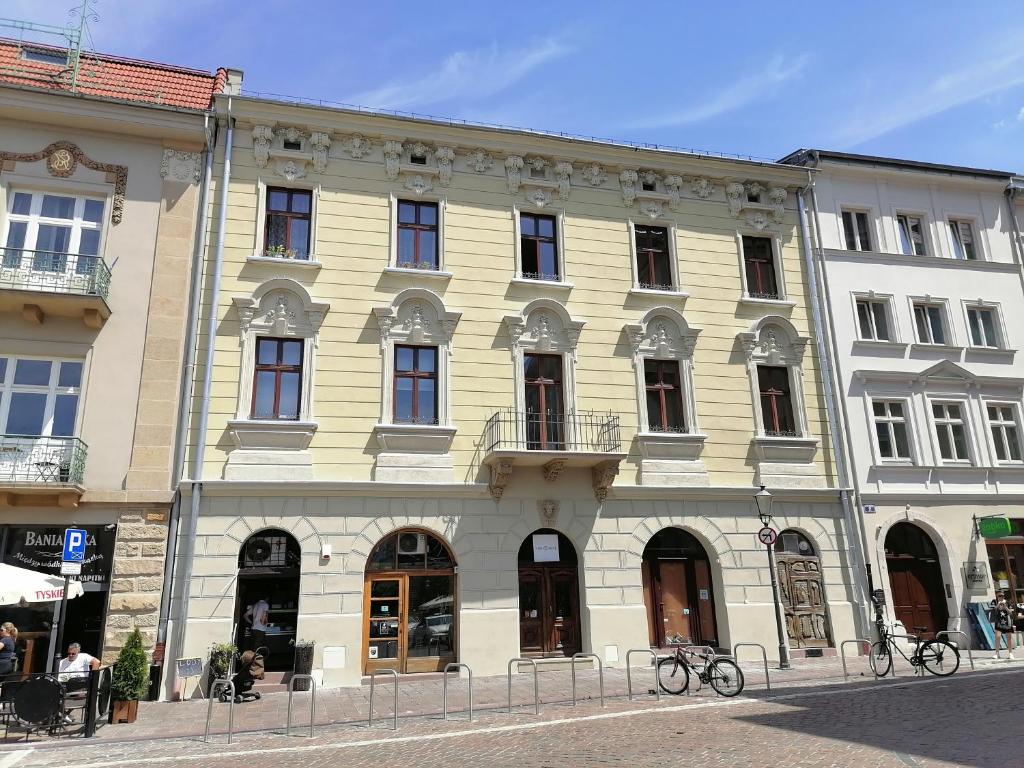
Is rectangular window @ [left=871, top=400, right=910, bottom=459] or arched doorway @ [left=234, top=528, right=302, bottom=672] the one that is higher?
rectangular window @ [left=871, top=400, right=910, bottom=459]

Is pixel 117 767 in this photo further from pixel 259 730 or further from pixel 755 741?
pixel 755 741

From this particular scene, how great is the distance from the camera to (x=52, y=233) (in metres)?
16.4

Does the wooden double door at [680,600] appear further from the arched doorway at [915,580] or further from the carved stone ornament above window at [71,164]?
the carved stone ornament above window at [71,164]

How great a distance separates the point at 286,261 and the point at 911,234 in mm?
18569

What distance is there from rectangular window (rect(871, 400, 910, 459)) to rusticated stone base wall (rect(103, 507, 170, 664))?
59.6 ft

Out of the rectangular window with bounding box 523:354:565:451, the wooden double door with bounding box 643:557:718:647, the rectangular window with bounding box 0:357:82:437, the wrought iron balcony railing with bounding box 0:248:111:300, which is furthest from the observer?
the wooden double door with bounding box 643:557:718:647

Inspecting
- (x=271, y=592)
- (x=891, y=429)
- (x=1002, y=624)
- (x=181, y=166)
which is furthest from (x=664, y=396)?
(x=181, y=166)

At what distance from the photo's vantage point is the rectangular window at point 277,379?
16.5 meters

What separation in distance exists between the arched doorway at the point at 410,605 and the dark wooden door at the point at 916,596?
39.3ft

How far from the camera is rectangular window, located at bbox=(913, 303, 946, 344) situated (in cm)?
2173

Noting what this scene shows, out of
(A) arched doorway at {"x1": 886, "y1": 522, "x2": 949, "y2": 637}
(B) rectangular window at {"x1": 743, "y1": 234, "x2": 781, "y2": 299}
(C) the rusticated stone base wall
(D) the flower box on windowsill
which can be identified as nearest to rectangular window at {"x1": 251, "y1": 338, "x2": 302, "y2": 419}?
(D) the flower box on windowsill

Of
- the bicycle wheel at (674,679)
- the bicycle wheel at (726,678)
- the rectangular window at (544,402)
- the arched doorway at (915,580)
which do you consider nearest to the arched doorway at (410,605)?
the rectangular window at (544,402)

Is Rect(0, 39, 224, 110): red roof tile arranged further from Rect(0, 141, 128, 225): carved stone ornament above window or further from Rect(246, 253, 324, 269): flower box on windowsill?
Rect(246, 253, 324, 269): flower box on windowsill

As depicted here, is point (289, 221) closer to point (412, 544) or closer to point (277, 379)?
point (277, 379)
